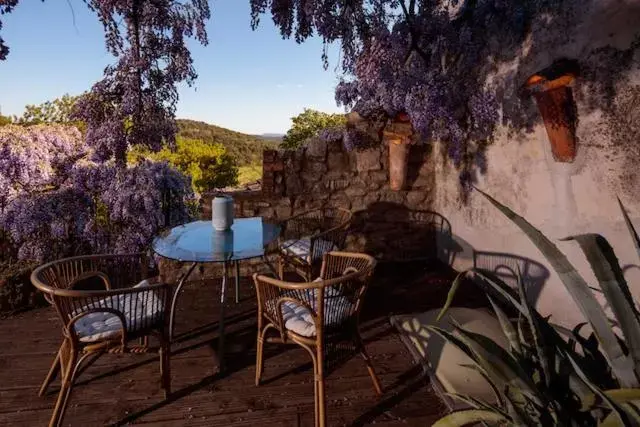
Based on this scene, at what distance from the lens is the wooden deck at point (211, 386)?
195 cm

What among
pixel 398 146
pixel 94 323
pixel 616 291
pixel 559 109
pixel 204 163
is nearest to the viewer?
pixel 616 291

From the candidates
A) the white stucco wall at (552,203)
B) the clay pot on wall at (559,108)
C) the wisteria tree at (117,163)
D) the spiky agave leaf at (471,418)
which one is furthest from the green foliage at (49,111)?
the spiky agave leaf at (471,418)

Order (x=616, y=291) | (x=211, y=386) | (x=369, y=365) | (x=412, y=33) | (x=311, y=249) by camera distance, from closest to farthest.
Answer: (x=616, y=291)
(x=369, y=365)
(x=211, y=386)
(x=311, y=249)
(x=412, y=33)

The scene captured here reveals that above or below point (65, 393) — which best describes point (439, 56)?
above

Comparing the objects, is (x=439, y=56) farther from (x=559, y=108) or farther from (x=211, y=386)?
(x=211, y=386)

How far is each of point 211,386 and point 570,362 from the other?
6.05ft

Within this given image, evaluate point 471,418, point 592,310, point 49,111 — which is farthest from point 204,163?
point 592,310

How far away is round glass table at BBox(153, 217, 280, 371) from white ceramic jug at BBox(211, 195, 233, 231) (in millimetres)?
49

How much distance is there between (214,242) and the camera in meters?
2.60

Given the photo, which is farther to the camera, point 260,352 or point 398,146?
point 398,146

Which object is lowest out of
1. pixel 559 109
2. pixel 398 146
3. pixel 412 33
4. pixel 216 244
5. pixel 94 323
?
pixel 94 323

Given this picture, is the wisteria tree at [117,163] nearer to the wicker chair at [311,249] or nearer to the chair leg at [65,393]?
the wicker chair at [311,249]

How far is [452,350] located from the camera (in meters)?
2.45

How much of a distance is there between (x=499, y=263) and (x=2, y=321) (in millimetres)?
4008
